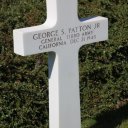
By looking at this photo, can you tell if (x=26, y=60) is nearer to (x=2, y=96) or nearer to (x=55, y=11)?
(x=2, y=96)

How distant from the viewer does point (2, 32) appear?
580cm

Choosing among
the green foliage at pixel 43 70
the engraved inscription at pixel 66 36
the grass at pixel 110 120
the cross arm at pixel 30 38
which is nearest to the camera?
the cross arm at pixel 30 38

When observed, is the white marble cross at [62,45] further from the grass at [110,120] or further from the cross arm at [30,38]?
the grass at [110,120]

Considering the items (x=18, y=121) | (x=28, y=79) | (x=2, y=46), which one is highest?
(x=2, y=46)

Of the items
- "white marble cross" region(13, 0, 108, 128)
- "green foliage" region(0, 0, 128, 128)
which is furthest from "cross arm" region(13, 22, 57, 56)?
"green foliage" region(0, 0, 128, 128)

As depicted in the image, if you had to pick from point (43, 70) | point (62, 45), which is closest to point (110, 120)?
point (43, 70)

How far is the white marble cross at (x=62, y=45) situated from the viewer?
4680 mm

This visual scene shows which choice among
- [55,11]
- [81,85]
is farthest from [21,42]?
[81,85]

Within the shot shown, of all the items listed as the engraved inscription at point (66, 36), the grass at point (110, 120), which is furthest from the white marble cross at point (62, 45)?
the grass at point (110, 120)

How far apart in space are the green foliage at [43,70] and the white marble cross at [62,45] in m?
0.73

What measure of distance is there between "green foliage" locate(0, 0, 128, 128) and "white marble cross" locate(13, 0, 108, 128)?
73 centimetres

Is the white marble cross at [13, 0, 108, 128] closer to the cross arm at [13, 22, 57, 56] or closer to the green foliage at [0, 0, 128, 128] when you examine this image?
the cross arm at [13, 22, 57, 56]

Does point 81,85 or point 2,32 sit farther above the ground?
point 2,32

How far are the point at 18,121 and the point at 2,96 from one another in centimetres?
38
